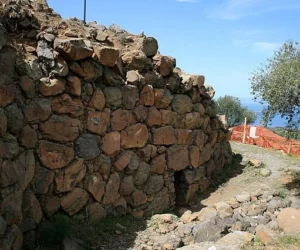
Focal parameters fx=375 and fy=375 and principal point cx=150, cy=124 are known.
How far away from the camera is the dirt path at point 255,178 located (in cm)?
1045

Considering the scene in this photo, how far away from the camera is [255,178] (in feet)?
37.1

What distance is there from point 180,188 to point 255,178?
8.79 ft

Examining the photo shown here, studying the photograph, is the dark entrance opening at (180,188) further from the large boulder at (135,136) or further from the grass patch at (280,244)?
the grass patch at (280,244)

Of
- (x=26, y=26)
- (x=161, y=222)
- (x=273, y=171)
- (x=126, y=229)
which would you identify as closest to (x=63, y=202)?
(x=126, y=229)

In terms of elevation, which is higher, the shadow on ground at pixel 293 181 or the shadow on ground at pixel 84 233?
the shadow on ground at pixel 293 181

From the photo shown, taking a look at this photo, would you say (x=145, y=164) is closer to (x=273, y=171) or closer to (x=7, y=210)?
(x=7, y=210)

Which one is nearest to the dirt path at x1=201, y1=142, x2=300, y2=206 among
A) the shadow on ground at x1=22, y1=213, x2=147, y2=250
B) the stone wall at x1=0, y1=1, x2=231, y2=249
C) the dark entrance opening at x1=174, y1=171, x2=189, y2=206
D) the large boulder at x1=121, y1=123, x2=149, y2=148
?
the dark entrance opening at x1=174, y1=171, x2=189, y2=206

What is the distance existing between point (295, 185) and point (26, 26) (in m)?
8.15

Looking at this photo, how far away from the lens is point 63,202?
23.1 ft

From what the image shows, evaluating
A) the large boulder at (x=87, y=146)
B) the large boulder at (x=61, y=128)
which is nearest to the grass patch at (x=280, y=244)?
the large boulder at (x=87, y=146)

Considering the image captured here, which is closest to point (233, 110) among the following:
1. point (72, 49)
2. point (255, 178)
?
point (255, 178)

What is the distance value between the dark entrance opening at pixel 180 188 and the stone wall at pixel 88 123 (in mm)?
27

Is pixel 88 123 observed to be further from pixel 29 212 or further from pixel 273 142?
pixel 273 142

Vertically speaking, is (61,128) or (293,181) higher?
(61,128)
